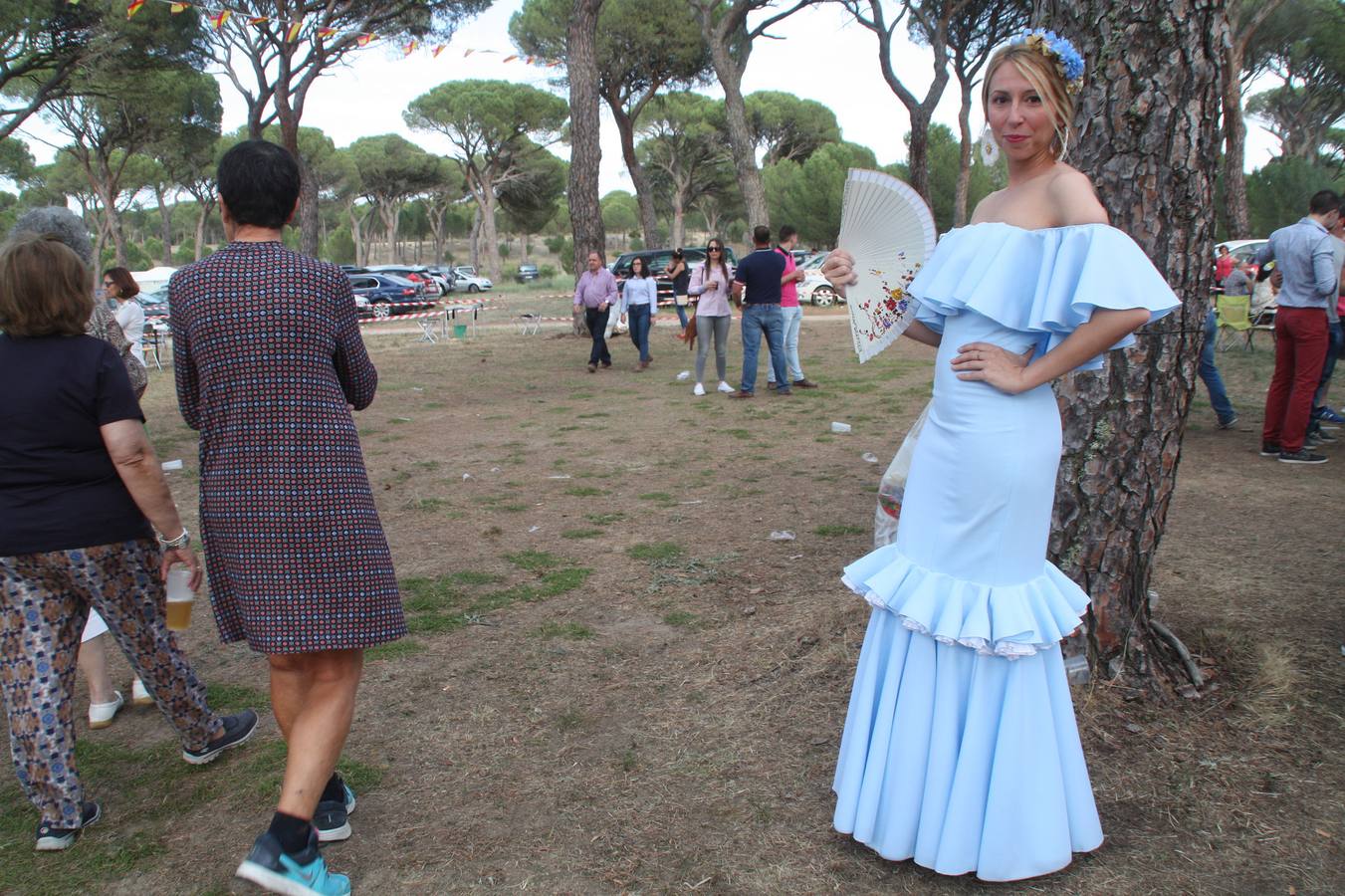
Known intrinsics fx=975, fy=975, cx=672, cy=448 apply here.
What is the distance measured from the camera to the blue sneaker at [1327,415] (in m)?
7.18

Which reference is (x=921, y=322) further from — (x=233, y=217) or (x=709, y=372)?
(x=709, y=372)

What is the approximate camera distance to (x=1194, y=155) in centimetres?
275

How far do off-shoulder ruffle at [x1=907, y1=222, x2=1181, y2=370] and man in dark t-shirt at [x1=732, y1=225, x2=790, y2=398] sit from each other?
724cm

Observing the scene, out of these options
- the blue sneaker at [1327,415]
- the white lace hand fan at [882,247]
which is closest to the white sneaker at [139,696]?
the white lace hand fan at [882,247]

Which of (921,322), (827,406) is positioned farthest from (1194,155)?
(827,406)

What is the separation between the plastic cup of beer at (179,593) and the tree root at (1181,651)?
2.84 meters

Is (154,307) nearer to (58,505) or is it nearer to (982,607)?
(58,505)

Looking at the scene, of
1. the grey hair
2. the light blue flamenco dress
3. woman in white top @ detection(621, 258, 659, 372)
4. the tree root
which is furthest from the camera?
woman in white top @ detection(621, 258, 659, 372)

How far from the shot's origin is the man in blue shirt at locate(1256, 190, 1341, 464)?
6137mm

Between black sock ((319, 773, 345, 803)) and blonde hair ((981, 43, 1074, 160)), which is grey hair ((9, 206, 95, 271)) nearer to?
black sock ((319, 773, 345, 803))

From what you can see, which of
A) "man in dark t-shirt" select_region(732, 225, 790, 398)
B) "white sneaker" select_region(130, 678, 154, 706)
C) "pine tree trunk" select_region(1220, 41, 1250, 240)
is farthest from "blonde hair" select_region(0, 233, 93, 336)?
"pine tree trunk" select_region(1220, 41, 1250, 240)

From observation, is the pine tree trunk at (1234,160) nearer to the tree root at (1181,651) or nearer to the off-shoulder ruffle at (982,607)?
the tree root at (1181,651)

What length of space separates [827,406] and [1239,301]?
5.90 meters

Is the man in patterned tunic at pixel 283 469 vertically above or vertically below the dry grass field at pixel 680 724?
above
